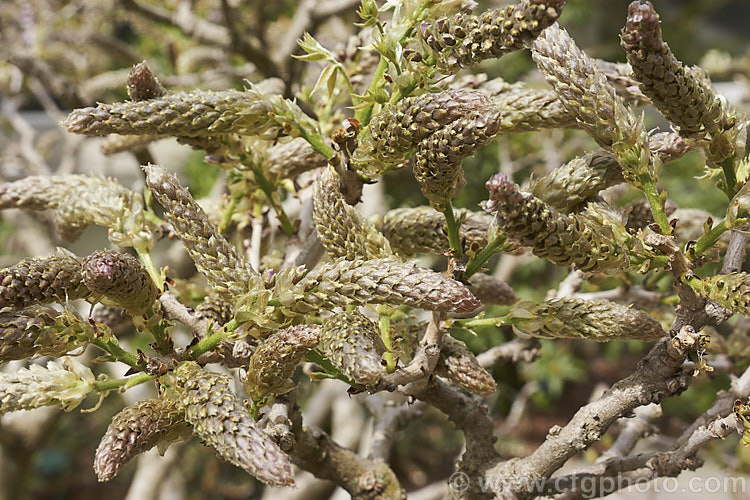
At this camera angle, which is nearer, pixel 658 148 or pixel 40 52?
pixel 658 148

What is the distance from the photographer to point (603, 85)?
0.72 m

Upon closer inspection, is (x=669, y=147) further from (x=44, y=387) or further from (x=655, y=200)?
(x=44, y=387)

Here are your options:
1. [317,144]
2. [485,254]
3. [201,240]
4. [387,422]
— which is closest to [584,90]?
[485,254]

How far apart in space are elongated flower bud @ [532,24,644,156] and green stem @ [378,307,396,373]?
0.99 ft

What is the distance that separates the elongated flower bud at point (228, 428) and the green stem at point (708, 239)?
495 mm

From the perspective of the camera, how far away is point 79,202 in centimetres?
99

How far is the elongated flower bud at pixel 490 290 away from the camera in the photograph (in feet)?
3.34

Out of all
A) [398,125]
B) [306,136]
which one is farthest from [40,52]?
[398,125]

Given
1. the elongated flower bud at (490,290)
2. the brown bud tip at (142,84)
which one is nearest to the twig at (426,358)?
the elongated flower bud at (490,290)

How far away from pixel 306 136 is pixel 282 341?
0.93 feet

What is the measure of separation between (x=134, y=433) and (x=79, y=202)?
409 mm

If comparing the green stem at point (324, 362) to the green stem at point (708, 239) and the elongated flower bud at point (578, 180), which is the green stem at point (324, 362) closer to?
the elongated flower bud at point (578, 180)

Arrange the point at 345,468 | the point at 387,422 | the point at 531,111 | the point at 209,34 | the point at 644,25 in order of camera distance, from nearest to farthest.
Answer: the point at 644,25 → the point at 531,111 → the point at 345,468 → the point at 387,422 → the point at 209,34

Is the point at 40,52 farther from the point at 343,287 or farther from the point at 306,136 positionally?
the point at 343,287
